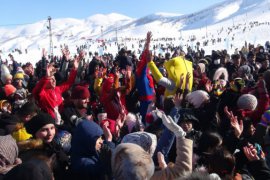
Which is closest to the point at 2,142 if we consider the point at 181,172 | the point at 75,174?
the point at 75,174

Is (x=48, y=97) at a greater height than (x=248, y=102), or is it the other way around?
(x=48, y=97)

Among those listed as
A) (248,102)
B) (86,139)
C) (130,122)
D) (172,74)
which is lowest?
(130,122)

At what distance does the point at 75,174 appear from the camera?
9.81 feet

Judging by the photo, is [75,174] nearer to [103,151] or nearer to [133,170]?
[103,151]

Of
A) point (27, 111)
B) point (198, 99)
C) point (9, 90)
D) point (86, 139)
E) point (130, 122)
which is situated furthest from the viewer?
point (9, 90)

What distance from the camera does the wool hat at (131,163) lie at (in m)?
2.32

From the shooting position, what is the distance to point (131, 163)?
7.68ft

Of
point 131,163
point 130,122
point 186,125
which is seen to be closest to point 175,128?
point 131,163

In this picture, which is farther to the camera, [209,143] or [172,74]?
[172,74]

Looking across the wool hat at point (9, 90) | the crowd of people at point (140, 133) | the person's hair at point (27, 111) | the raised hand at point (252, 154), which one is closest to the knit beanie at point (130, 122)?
the crowd of people at point (140, 133)

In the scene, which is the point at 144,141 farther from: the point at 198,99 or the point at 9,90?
the point at 9,90

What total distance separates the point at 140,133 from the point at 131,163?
2.24 feet

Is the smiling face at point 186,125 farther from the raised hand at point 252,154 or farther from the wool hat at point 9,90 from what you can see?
the wool hat at point 9,90

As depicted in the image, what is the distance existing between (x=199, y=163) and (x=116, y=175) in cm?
93
